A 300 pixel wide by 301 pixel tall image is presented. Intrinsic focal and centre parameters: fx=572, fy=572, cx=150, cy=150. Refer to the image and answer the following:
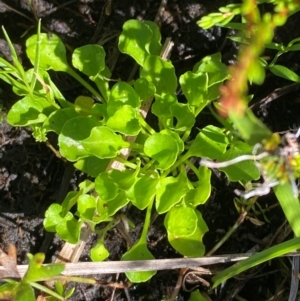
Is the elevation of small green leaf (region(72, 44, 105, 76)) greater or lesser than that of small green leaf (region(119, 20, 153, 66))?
lesser

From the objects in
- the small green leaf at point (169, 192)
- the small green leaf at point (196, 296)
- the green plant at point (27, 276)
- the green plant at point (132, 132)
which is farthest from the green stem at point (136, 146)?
the small green leaf at point (196, 296)

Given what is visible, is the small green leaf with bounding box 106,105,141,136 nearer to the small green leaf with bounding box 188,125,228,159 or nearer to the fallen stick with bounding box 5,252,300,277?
the small green leaf with bounding box 188,125,228,159

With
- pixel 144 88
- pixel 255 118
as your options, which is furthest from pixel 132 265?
pixel 255 118

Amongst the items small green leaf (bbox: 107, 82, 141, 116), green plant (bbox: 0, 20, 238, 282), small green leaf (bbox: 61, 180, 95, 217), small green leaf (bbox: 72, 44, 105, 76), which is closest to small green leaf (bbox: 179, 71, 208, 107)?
green plant (bbox: 0, 20, 238, 282)

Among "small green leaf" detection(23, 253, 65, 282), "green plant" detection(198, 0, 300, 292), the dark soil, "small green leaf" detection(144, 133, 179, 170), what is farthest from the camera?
the dark soil

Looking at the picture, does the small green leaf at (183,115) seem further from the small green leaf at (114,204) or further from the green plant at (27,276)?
the green plant at (27,276)

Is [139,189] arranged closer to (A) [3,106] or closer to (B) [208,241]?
(B) [208,241]
